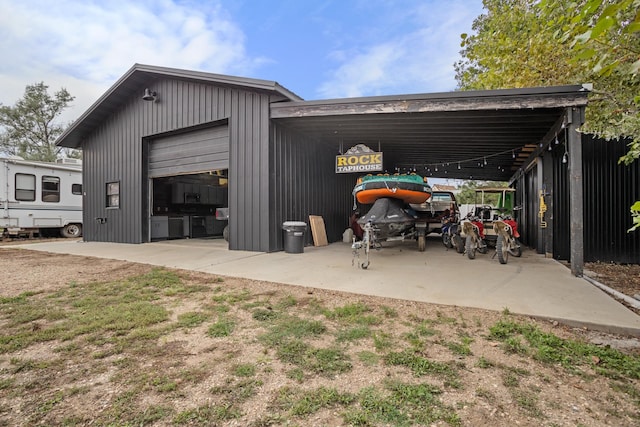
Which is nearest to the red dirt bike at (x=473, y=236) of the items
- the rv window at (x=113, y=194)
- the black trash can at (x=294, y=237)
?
the black trash can at (x=294, y=237)

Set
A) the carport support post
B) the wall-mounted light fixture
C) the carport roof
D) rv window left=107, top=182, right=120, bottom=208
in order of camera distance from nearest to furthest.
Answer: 1. the carport support post
2. the carport roof
3. the wall-mounted light fixture
4. rv window left=107, top=182, right=120, bottom=208

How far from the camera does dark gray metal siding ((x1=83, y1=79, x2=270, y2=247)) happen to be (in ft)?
23.8

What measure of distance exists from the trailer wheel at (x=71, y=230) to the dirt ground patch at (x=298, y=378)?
1289 centimetres

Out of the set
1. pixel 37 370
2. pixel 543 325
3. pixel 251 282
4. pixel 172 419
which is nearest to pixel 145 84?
pixel 251 282

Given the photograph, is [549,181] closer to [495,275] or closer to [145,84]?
[495,275]

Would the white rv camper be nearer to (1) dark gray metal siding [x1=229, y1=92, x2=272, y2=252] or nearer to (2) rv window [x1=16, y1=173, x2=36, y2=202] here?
(2) rv window [x1=16, y1=173, x2=36, y2=202]

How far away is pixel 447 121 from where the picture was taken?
254 inches

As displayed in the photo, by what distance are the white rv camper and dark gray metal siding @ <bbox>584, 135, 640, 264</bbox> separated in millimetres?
17407

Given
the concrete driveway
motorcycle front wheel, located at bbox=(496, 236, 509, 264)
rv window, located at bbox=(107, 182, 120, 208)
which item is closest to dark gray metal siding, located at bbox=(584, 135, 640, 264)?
the concrete driveway

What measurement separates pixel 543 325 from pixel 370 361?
181 cm

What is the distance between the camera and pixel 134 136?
9.65 meters

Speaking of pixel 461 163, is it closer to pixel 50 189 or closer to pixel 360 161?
pixel 360 161

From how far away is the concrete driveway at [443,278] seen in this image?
3023mm

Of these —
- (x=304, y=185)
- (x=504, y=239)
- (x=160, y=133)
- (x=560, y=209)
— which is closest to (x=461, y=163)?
(x=560, y=209)
